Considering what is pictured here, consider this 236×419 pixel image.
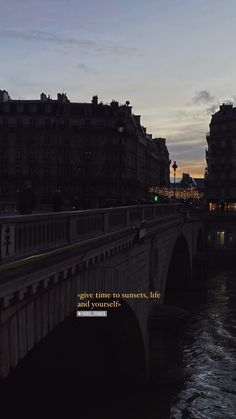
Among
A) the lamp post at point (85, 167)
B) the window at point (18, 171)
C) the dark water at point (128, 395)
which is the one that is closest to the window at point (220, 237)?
the lamp post at point (85, 167)

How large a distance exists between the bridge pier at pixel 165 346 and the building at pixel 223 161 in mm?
90059

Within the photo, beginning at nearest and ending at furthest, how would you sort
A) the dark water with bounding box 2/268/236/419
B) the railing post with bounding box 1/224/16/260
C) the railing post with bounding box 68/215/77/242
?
the railing post with bounding box 1/224/16/260 < the railing post with bounding box 68/215/77/242 < the dark water with bounding box 2/268/236/419

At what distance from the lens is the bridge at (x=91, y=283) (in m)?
A: 10.3

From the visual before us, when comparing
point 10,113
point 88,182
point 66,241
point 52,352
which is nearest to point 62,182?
point 88,182

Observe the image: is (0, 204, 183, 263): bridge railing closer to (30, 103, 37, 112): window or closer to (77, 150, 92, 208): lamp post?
(77, 150, 92, 208): lamp post

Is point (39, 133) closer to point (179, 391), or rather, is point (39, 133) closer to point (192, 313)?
point (192, 313)

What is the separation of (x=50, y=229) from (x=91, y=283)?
379cm

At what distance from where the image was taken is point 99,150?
329 feet

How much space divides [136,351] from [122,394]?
1.94m

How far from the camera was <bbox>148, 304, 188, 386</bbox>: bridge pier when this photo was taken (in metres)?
27.1

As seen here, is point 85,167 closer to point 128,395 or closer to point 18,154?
point 18,154

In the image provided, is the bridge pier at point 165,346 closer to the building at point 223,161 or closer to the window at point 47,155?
the window at point 47,155

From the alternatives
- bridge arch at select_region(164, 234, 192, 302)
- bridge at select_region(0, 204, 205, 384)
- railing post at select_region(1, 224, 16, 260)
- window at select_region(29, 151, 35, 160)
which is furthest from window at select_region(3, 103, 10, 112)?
railing post at select_region(1, 224, 16, 260)

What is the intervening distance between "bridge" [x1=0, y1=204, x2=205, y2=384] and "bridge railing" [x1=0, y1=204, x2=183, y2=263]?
2cm
